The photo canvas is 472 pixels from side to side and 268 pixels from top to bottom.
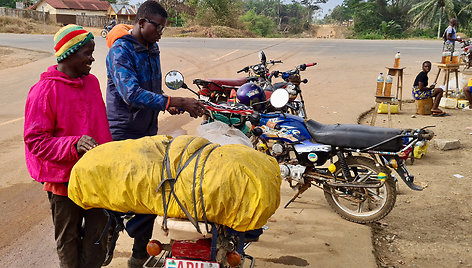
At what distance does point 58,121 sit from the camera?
89.4 inches

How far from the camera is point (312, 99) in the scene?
9836 mm

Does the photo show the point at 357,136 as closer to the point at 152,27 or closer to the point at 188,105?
the point at 188,105

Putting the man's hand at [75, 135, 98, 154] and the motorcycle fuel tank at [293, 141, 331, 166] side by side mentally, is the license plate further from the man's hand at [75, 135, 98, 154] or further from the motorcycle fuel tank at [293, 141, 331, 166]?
the motorcycle fuel tank at [293, 141, 331, 166]

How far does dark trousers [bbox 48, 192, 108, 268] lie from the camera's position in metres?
2.42

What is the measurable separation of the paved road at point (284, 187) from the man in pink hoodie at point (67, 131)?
815mm

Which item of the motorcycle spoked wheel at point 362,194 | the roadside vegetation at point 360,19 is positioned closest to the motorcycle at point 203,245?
the motorcycle spoked wheel at point 362,194

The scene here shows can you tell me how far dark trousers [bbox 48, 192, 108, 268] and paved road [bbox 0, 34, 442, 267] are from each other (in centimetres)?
71

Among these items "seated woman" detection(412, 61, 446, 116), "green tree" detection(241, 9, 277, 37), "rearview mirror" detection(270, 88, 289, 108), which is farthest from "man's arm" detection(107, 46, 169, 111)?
"green tree" detection(241, 9, 277, 37)

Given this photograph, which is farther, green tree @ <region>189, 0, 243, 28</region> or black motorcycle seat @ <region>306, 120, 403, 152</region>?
green tree @ <region>189, 0, 243, 28</region>

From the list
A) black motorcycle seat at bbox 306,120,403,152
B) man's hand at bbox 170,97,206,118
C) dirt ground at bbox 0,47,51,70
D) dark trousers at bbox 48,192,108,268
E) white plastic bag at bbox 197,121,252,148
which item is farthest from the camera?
dirt ground at bbox 0,47,51,70

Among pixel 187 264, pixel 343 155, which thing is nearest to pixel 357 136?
pixel 343 155

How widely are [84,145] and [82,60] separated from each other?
0.53 m

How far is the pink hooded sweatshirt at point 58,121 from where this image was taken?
2.17 metres

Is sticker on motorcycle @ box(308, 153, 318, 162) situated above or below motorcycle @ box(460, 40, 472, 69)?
below
